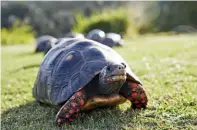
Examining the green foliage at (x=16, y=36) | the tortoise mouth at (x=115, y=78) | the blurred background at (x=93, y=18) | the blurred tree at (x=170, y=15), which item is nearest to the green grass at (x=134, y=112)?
the tortoise mouth at (x=115, y=78)

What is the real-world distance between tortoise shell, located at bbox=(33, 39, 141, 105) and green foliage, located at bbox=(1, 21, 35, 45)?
56.0ft

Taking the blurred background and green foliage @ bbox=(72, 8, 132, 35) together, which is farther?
the blurred background

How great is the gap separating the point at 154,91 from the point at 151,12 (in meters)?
20.0

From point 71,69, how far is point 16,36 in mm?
18457

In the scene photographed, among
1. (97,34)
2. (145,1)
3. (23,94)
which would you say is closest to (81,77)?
(23,94)

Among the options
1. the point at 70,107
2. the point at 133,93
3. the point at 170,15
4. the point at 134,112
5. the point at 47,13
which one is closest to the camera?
the point at 70,107

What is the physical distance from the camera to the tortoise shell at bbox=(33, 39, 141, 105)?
11.8 ft

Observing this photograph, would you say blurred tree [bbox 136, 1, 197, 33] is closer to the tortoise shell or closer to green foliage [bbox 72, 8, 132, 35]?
green foliage [bbox 72, 8, 132, 35]

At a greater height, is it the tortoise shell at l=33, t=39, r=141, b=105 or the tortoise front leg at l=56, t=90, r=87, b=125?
the tortoise shell at l=33, t=39, r=141, b=105

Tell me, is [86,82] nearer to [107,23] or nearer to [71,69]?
[71,69]

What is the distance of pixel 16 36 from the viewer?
21719 millimetres

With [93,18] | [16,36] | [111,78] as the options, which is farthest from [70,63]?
[16,36]

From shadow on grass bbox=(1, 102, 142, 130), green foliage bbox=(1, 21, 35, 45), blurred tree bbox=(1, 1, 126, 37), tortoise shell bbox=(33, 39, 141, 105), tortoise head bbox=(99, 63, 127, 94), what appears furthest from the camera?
blurred tree bbox=(1, 1, 126, 37)

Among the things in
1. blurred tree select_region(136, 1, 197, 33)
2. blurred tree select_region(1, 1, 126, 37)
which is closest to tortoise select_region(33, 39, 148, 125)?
blurred tree select_region(136, 1, 197, 33)
